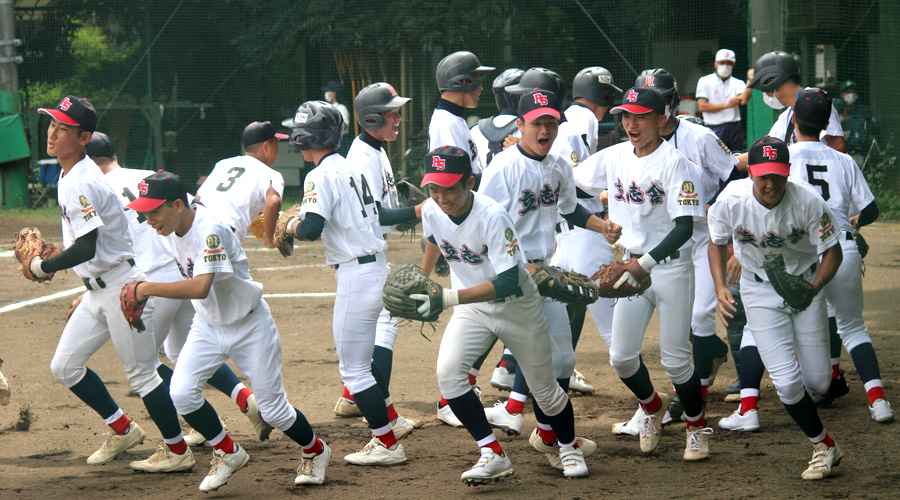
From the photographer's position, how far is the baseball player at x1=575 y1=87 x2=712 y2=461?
4.98 meters

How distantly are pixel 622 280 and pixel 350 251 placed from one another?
1576 millimetres

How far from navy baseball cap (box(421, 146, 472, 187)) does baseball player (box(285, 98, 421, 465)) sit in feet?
3.02

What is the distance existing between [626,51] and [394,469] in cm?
1449

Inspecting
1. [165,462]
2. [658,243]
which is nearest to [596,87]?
[658,243]

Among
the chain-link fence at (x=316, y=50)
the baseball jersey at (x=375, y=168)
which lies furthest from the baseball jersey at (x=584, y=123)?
the chain-link fence at (x=316, y=50)

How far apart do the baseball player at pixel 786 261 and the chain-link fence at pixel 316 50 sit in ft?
39.1

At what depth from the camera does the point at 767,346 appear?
4.77m

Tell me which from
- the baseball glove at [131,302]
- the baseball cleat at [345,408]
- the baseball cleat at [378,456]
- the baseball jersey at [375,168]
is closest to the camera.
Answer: the baseball glove at [131,302]

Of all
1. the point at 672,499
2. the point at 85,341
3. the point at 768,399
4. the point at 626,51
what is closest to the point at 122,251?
the point at 85,341

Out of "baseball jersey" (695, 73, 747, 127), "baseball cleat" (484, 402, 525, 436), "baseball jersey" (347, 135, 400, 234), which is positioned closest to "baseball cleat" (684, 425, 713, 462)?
"baseball cleat" (484, 402, 525, 436)

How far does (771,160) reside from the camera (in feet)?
15.0

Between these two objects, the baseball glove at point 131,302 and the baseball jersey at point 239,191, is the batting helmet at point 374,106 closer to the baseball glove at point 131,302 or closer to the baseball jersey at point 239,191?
the baseball jersey at point 239,191

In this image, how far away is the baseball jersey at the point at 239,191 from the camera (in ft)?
20.0

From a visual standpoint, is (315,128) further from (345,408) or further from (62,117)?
(345,408)
